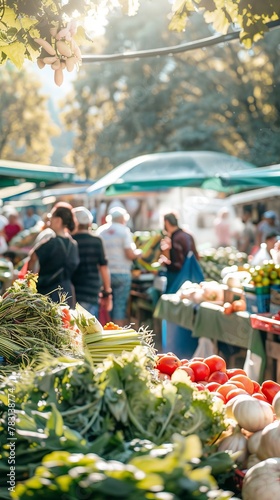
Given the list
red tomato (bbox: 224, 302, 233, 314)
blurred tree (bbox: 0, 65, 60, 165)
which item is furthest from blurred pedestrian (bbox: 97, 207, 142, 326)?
blurred tree (bbox: 0, 65, 60, 165)

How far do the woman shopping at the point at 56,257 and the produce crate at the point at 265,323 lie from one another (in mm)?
1978

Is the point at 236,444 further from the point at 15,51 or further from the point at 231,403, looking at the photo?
the point at 15,51

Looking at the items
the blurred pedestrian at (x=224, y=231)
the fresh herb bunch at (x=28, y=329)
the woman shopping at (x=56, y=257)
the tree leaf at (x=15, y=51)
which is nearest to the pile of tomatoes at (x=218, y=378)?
the fresh herb bunch at (x=28, y=329)

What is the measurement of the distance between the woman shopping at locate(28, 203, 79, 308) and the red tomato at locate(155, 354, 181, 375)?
3435mm

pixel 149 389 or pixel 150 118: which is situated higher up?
pixel 150 118

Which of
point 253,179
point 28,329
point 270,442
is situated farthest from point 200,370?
point 253,179

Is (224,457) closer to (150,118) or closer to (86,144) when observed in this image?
(150,118)

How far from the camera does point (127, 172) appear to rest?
15.7 metres

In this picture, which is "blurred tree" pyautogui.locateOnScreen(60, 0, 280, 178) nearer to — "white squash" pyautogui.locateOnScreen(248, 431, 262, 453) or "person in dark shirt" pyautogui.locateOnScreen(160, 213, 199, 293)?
"person in dark shirt" pyautogui.locateOnScreen(160, 213, 199, 293)

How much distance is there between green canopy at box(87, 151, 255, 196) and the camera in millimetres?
14828

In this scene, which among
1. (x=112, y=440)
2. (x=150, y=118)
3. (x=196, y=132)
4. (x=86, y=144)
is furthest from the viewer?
(x=86, y=144)

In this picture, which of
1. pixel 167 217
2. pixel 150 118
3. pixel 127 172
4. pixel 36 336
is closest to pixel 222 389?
pixel 36 336

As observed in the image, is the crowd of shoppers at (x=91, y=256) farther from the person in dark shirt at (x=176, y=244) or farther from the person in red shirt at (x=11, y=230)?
the person in red shirt at (x=11, y=230)

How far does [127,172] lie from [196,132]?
21.7m
